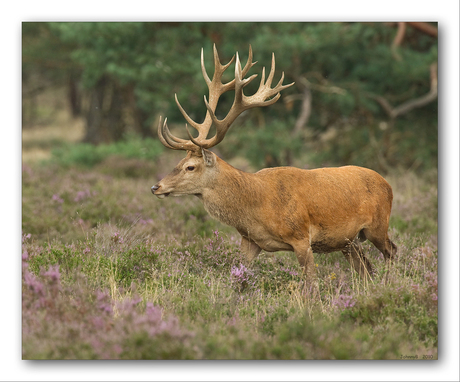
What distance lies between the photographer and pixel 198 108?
13.1m

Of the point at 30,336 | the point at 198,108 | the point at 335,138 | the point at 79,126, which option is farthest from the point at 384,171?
the point at 79,126

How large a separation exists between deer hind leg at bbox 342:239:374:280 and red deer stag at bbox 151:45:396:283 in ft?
0.78

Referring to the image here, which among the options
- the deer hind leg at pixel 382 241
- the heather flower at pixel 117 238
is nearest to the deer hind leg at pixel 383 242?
the deer hind leg at pixel 382 241

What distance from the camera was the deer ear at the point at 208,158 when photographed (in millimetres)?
5759

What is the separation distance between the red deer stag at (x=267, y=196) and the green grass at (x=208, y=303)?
1.34 ft

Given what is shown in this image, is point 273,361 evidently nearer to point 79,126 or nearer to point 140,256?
point 140,256

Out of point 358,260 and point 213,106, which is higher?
point 213,106

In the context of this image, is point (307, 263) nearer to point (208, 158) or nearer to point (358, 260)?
point (358, 260)

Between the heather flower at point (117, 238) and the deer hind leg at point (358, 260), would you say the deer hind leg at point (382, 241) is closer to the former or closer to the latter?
the deer hind leg at point (358, 260)

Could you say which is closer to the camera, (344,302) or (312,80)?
(344,302)

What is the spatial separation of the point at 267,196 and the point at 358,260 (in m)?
1.62

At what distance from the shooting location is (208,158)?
5.79 m

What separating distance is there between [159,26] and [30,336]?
411 inches

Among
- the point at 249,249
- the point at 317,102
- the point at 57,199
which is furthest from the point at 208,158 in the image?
the point at 317,102
